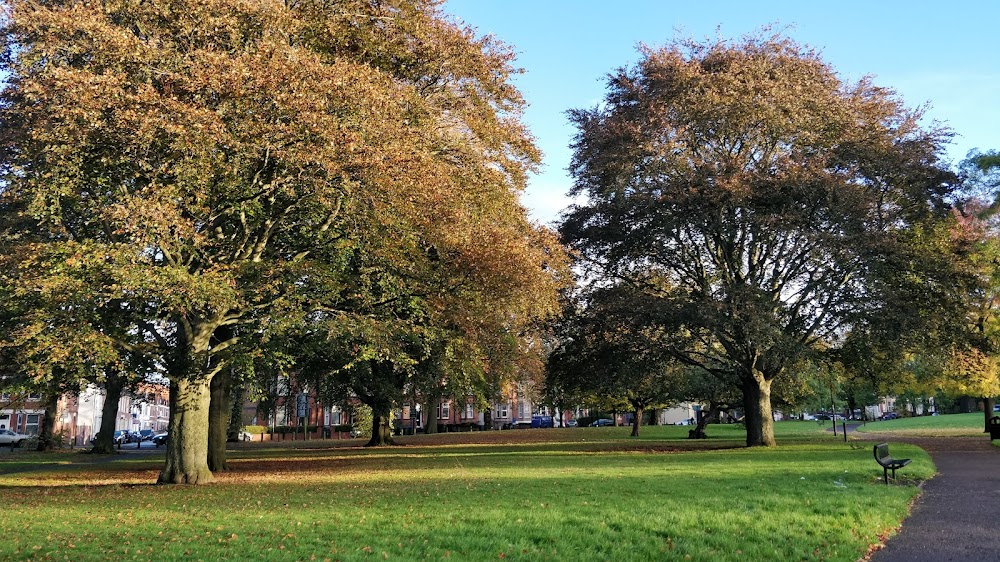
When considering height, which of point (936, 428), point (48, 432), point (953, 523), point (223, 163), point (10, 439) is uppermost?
point (223, 163)

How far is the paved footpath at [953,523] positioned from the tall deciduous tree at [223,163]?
10.1 meters

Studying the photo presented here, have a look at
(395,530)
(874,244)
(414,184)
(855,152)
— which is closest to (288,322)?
(414,184)

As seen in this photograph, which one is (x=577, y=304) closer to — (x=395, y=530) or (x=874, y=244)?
(x=874, y=244)

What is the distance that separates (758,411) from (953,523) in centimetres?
2068

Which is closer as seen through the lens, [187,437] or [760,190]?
[187,437]

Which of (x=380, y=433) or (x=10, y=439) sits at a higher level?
(x=380, y=433)

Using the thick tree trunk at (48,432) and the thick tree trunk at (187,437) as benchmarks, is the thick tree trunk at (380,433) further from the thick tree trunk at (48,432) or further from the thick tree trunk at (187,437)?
the thick tree trunk at (187,437)

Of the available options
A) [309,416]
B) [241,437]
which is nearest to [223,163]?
[241,437]

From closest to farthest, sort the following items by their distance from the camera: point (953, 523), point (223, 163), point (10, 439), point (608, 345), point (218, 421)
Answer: point (953, 523)
point (223, 163)
point (218, 421)
point (608, 345)
point (10, 439)

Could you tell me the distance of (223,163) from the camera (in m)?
15.5

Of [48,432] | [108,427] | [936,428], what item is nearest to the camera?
[108,427]

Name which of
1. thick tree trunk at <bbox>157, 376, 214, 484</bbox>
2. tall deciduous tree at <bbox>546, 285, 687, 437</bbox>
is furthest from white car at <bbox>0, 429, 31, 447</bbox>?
thick tree trunk at <bbox>157, 376, 214, 484</bbox>

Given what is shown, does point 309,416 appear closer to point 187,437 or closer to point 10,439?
point 10,439

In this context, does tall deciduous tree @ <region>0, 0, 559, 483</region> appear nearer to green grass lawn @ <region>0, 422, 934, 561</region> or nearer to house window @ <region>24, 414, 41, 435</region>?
green grass lawn @ <region>0, 422, 934, 561</region>
